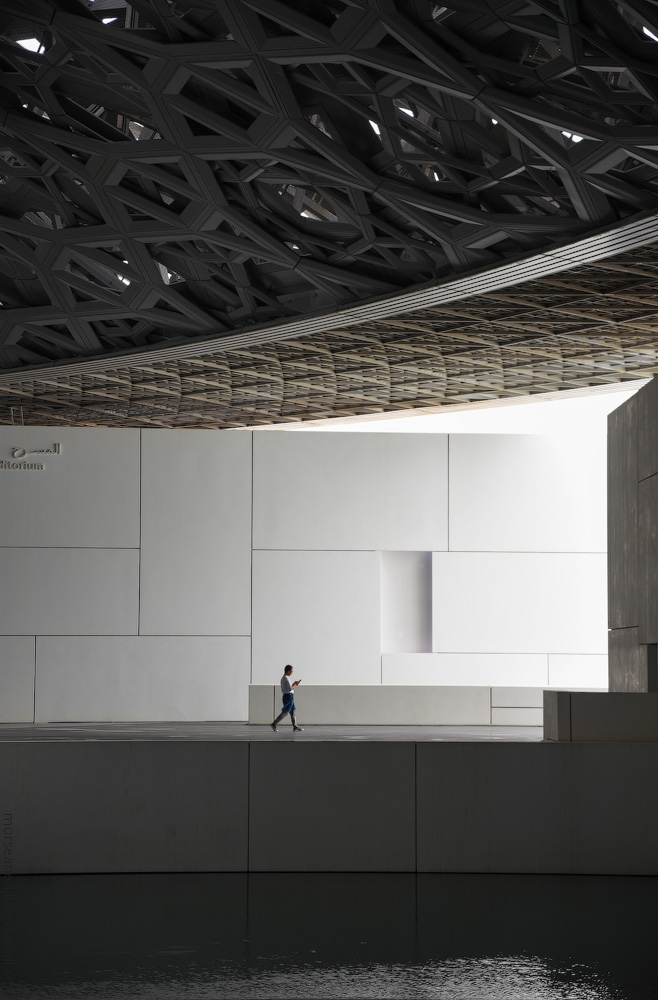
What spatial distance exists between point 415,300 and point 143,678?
1122 cm

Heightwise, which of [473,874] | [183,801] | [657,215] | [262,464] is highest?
[657,215]

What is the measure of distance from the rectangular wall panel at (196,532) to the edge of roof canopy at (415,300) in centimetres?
242

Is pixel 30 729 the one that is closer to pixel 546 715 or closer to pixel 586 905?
pixel 546 715

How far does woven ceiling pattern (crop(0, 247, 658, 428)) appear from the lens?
18984 millimetres

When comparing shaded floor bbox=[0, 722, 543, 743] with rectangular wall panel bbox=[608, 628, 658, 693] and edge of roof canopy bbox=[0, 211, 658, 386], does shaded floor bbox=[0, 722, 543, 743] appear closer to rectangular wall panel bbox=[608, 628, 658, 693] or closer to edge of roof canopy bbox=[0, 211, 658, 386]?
rectangular wall panel bbox=[608, 628, 658, 693]

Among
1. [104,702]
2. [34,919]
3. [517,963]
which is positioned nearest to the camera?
[517,963]

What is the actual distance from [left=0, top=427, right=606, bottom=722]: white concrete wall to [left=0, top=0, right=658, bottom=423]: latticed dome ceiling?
13.2 feet

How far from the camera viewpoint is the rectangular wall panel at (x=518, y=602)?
932 inches

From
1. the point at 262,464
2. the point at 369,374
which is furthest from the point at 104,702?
the point at 369,374

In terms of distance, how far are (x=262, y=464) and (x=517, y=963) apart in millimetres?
18100

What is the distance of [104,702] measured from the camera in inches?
927

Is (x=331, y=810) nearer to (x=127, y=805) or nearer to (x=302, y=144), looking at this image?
(x=127, y=805)

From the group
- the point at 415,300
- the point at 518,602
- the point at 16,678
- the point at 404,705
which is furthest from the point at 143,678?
the point at 415,300

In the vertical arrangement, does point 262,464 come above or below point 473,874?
above
